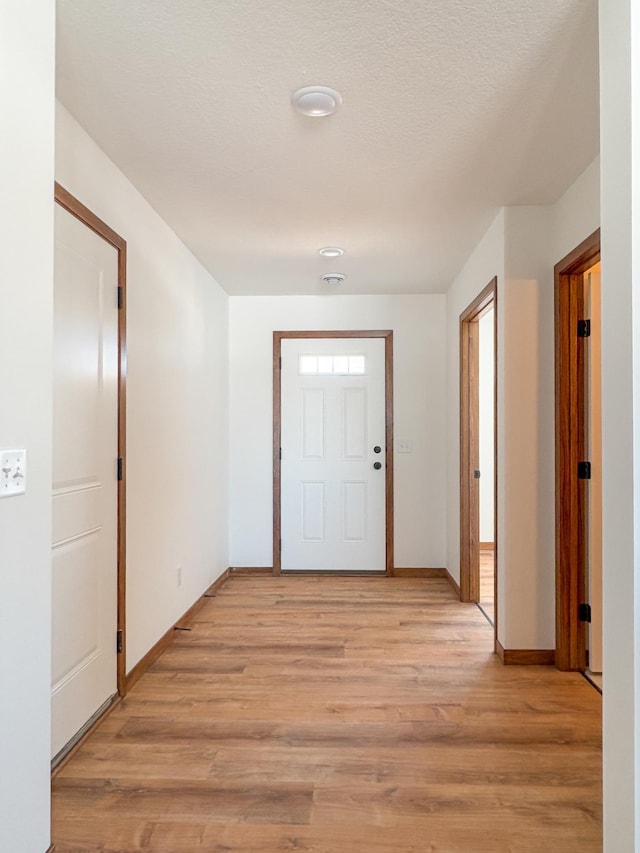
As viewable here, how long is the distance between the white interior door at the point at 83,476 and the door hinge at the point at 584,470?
7.38ft

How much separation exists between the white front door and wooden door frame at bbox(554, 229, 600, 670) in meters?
2.08

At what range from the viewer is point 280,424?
15.8 ft

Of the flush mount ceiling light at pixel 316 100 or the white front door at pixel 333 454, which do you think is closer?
the flush mount ceiling light at pixel 316 100

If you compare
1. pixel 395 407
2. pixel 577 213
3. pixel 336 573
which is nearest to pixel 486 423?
pixel 395 407

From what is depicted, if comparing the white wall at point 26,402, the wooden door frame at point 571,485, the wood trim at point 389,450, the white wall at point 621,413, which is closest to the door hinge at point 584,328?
the wooden door frame at point 571,485

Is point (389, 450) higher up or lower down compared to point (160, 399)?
lower down

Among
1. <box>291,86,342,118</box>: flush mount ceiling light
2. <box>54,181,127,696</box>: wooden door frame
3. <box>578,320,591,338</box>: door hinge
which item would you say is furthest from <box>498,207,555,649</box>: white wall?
<box>54,181,127,696</box>: wooden door frame

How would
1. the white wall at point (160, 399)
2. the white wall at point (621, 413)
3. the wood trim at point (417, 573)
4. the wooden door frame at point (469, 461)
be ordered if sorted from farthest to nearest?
the wood trim at point (417, 573) < the wooden door frame at point (469, 461) < the white wall at point (160, 399) < the white wall at point (621, 413)

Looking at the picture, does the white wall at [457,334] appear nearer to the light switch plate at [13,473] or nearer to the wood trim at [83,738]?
the wood trim at [83,738]

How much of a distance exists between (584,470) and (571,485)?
98mm

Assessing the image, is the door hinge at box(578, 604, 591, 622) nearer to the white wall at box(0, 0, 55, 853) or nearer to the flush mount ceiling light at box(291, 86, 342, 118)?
the white wall at box(0, 0, 55, 853)

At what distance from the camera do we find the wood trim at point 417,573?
4.71m

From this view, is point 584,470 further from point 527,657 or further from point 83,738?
point 83,738

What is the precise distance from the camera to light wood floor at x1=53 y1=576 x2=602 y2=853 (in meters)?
1.66
